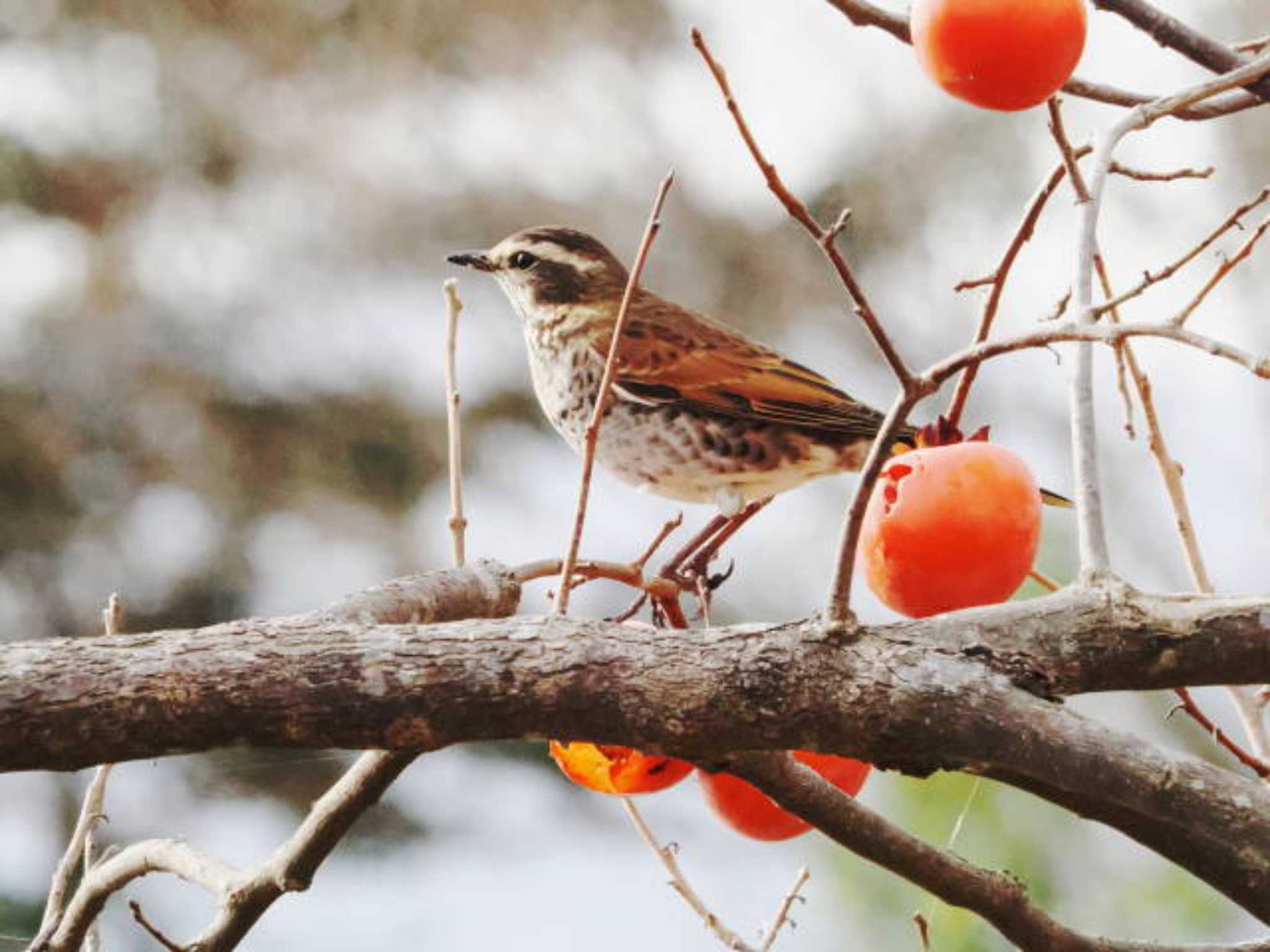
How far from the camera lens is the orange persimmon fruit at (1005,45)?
1119 millimetres

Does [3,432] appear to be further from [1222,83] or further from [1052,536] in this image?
[1222,83]

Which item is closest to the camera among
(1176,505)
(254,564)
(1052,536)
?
(1176,505)

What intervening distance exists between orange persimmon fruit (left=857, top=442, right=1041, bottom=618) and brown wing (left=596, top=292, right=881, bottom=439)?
95cm

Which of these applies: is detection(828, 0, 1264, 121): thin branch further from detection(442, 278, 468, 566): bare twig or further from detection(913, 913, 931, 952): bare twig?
detection(913, 913, 931, 952): bare twig

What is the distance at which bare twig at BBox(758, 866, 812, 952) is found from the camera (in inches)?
52.3

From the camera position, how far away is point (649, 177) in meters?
4.54

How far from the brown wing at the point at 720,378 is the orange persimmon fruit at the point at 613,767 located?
3.04 ft

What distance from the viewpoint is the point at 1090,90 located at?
4.10 feet

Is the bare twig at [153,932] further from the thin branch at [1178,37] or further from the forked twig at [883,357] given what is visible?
A: the thin branch at [1178,37]

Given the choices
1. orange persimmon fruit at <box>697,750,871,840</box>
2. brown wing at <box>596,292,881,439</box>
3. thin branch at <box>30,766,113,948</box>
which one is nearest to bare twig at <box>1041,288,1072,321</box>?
orange persimmon fruit at <box>697,750,871,840</box>

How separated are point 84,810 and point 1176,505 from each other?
2.67 feet

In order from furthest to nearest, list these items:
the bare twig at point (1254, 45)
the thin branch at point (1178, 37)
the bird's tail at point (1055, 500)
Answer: the bird's tail at point (1055, 500)
the bare twig at point (1254, 45)
the thin branch at point (1178, 37)

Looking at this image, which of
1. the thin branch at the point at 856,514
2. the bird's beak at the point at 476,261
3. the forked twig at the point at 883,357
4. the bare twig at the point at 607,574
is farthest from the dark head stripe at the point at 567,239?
the thin branch at the point at 856,514

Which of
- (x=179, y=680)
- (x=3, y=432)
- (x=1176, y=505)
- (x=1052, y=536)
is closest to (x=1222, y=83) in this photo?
(x=1176, y=505)
